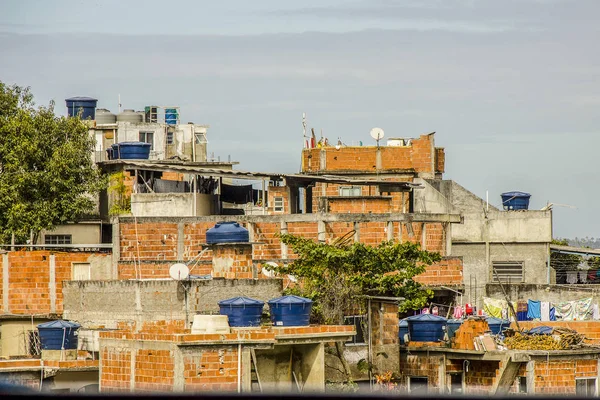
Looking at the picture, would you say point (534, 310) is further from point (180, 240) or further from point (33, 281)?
point (33, 281)

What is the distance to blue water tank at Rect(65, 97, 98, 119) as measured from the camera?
59656mm

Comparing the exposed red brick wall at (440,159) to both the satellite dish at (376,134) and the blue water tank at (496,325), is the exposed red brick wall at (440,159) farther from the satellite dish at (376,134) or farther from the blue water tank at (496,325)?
the blue water tank at (496,325)

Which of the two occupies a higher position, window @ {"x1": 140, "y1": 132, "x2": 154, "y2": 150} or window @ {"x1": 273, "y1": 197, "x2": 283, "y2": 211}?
window @ {"x1": 140, "y1": 132, "x2": 154, "y2": 150}

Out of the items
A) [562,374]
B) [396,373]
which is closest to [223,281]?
[396,373]

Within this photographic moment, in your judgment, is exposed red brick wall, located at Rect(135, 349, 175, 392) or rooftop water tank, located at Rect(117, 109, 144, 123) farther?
rooftop water tank, located at Rect(117, 109, 144, 123)

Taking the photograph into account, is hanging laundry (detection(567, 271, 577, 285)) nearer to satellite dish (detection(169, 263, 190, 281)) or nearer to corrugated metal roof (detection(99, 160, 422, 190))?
corrugated metal roof (detection(99, 160, 422, 190))

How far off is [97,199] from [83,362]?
2033cm

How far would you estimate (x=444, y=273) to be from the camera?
39250 mm

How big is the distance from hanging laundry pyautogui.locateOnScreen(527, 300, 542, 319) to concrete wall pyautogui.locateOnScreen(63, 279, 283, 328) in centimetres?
1256

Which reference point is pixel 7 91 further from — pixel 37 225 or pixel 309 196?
pixel 309 196

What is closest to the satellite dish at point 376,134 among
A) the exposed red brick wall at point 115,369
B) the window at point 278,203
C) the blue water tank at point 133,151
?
the window at point 278,203

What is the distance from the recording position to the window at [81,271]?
3938 centimetres

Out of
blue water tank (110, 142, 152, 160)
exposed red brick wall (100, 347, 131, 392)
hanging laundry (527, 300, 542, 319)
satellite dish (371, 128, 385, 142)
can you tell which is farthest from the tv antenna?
exposed red brick wall (100, 347, 131, 392)

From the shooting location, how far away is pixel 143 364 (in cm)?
2564
